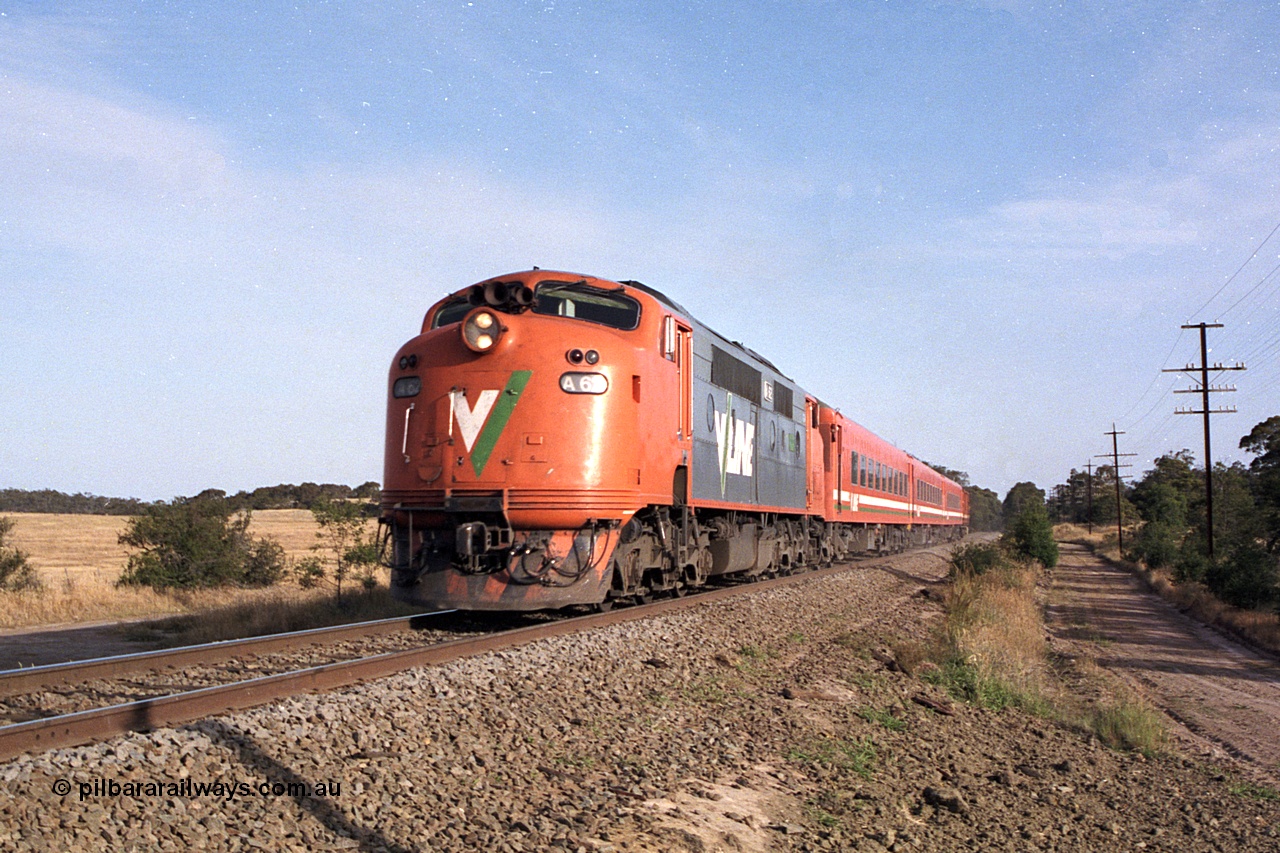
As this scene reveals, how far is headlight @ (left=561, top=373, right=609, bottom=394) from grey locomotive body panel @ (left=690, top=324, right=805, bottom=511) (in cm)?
269

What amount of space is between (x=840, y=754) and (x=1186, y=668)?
10993 mm

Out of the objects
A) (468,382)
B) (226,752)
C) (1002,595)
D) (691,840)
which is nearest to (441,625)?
(468,382)

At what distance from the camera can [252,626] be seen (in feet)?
37.0

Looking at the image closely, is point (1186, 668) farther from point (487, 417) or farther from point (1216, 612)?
point (487, 417)

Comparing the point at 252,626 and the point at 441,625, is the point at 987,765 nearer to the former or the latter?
the point at 441,625

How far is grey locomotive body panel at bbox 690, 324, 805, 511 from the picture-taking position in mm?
12781

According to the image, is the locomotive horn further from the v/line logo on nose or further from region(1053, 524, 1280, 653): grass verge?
region(1053, 524, 1280, 653): grass verge

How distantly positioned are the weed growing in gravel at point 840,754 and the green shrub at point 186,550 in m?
15.3

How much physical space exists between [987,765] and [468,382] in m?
6.13

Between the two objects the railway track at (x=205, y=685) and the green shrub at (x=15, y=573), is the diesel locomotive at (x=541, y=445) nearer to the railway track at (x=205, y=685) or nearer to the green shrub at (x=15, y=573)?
the railway track at (x=205, y=685)

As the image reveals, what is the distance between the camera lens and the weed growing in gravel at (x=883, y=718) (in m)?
7.57

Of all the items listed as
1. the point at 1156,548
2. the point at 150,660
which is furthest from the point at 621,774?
the point at 1156,548

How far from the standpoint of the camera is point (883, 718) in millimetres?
7766

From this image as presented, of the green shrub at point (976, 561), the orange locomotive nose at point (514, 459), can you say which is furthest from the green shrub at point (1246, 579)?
the orange locomotive nose at point (514, 459)
